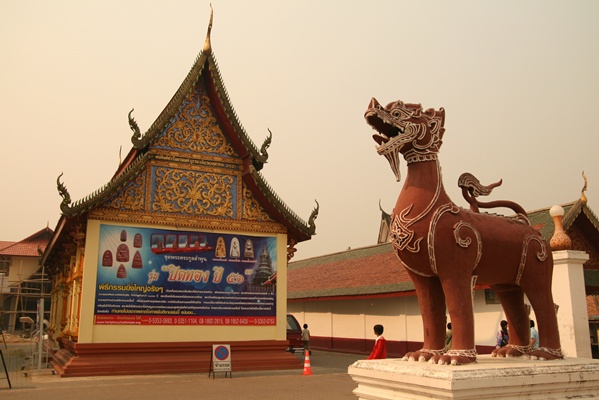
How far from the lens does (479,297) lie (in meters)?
15.8

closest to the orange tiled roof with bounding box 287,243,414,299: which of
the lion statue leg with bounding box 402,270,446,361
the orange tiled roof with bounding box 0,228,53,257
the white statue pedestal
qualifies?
the lion statue leg with bounding box 402,270,446,361

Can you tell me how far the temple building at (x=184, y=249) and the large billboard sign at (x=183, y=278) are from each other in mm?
25

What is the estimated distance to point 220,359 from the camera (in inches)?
500

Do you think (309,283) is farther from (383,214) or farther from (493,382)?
(493,382)

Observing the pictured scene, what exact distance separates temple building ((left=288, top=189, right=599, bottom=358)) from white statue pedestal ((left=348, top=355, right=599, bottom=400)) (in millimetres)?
8840

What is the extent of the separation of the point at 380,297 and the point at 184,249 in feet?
28.4

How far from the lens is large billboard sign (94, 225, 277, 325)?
13.1 meters

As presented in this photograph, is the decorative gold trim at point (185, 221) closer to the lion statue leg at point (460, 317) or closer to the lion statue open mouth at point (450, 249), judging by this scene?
the lion statue open mouth at point (450, 249)

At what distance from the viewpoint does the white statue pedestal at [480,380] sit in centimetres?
380

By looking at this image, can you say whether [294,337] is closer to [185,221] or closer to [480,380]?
[185,221]

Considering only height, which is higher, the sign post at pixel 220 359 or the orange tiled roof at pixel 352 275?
the orange tiled roof at pixel 352 275

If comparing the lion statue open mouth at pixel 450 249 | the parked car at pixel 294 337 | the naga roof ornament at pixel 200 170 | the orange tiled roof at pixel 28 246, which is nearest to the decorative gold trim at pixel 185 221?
the naga roof ornament at pixel 200 170

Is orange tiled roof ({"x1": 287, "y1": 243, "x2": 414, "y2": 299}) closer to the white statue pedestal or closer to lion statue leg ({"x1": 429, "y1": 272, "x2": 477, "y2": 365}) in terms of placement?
the white statue pedestal

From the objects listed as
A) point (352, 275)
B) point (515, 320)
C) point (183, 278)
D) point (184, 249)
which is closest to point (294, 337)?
point (352, 275)
